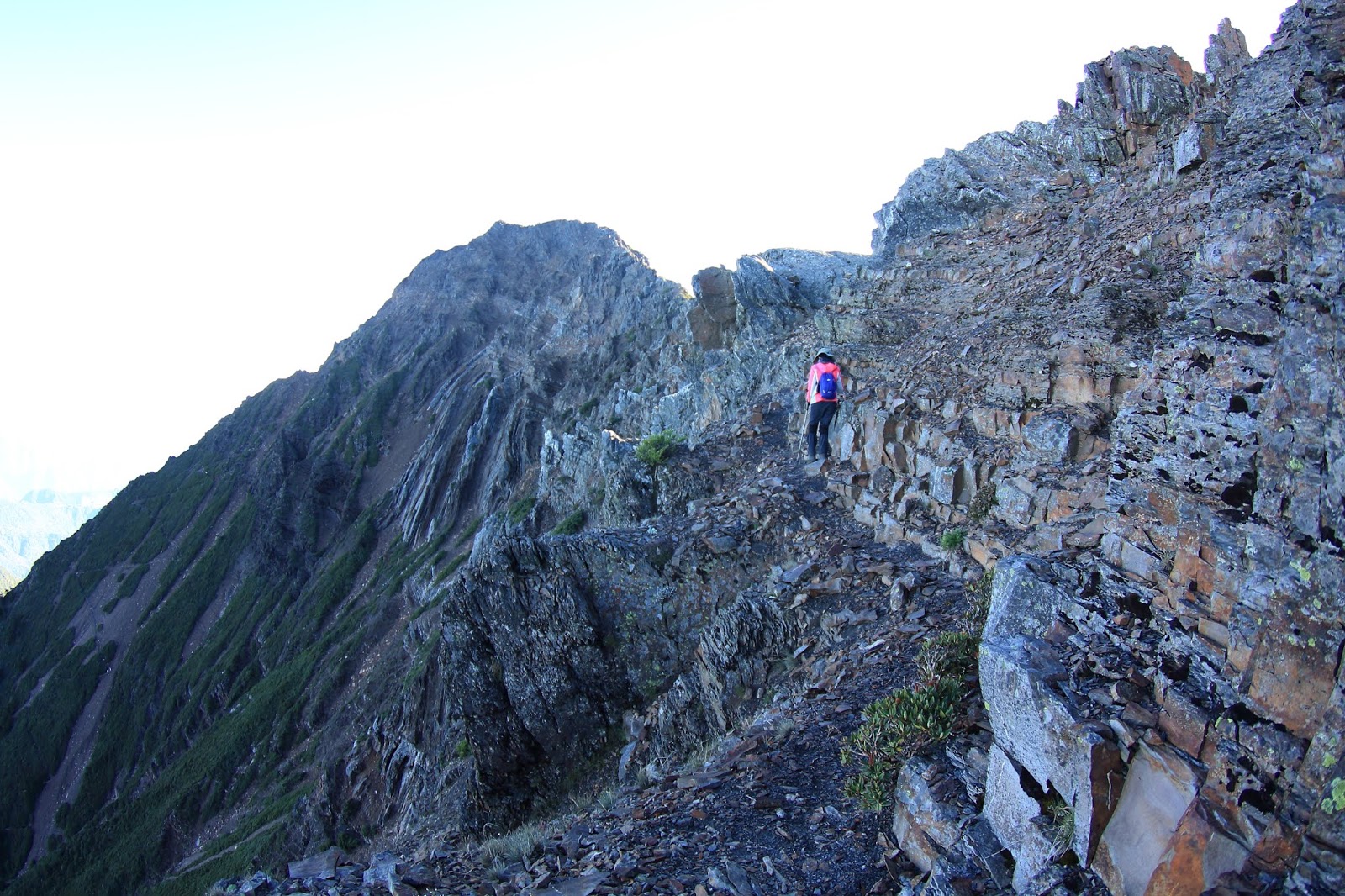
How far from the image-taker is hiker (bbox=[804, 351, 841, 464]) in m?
16.2

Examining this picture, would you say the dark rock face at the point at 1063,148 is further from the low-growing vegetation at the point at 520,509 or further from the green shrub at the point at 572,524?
the low-growing vegetation at the point at 520,509

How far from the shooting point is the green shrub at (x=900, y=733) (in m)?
6.80

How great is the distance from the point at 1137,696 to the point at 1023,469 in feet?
23.1

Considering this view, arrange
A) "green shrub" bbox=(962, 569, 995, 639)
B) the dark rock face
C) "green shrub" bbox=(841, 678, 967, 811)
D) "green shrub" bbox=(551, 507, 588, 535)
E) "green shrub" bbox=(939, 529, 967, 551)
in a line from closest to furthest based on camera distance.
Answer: "green shrub" bbox=(841, 678, 967, 811)
"green shrub" bbox=(962, 569, 995, 639)
"green shrub" bbox=(939, 529, 967, 551)
the dark rock face
"green shrub" bbox=(551, 507, 588, 535)

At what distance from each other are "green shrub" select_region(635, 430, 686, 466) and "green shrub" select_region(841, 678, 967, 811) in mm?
13427

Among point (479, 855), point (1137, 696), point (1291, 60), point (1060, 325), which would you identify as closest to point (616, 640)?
point (479, 855)

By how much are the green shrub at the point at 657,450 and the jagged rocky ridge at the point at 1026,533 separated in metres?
0.81

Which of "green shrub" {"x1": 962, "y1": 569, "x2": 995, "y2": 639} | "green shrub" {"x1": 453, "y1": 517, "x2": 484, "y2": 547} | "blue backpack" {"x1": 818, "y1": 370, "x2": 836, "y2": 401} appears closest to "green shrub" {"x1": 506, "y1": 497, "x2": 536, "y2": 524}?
"green shrub" {"x1": 453, "y1": 517, "x2": 484, "y2": 547}

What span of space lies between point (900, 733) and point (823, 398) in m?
10.1

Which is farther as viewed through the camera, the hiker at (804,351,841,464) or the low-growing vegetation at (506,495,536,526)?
the low-growing vegetation at (506,495,536,526)

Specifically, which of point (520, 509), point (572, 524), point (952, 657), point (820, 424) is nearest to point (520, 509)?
point (520, 509)

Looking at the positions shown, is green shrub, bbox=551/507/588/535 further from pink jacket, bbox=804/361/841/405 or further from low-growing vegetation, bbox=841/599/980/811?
low-growing vegetation, bbox=841/599/980/811

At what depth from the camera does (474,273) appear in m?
92.1

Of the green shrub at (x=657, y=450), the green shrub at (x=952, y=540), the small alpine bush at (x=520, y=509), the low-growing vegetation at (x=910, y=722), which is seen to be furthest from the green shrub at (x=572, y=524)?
the low-growing vegetation at (x=910, y=722)
